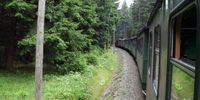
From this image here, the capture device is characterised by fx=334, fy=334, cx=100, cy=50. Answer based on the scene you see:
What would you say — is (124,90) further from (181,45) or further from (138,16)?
(138,16)

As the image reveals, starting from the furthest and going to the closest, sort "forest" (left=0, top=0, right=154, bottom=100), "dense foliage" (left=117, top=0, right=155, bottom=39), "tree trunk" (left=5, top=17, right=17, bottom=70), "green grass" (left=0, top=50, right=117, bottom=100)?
"dense foliage" (left=117, top=0, right=155, bottom=39) < "tree trunk" (left=5, top=17, right=17, bottom=70) < "forest" (left=0, top=0, right=154, bottom=100) < "green grass" (left=0, top=50, right=117, bottom=100)

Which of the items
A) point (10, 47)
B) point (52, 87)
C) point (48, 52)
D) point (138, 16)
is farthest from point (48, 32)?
point (138, 16)

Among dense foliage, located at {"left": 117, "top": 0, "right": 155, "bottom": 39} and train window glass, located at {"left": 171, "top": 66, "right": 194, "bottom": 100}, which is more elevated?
dense foliage, located at {"left": 117, "top": 0, "right": 155, "bottom": 39}

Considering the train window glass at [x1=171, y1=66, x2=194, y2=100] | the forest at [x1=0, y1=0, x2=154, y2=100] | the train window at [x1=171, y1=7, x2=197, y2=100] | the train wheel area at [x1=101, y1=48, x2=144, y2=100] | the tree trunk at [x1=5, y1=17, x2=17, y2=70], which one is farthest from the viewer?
the tree trunk at [x1=5, y1=17, x2=17, y2=70]

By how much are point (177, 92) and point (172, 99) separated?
0.71ft

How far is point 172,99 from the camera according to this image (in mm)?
2768

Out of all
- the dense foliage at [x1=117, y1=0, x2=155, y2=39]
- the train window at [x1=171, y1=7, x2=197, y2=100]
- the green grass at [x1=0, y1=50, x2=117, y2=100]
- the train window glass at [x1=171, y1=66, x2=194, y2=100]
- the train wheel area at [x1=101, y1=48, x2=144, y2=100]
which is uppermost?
the dense foliage at [x1=117, y1=0, x2=155, y2=39]

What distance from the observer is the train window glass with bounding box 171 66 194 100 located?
2.09 metres

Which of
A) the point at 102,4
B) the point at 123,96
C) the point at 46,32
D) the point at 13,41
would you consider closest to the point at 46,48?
the point at 46,32

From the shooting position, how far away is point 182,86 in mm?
2385

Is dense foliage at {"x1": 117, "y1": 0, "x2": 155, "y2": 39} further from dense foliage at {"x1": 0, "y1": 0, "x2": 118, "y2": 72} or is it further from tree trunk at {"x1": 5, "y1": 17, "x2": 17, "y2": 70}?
tree trunk at {"x1": 5, "y1": 17, "x2": 17, "y2": 70}

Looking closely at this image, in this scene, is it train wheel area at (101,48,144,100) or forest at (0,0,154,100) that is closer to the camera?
forest at (0,0,154,100)

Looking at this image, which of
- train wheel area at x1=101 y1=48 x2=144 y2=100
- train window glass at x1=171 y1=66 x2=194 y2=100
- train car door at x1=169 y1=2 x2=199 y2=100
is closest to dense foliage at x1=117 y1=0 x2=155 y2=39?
train wheel area at x1=101 y1=48 x2=144 y2=100

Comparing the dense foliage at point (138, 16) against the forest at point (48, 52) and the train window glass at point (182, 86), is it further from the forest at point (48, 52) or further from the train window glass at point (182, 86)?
the train window glass at point (182, 86)
